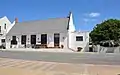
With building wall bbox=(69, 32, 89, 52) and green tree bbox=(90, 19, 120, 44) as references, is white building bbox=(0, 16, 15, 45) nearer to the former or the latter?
building wall bbox=(69, 32, 89, 52)

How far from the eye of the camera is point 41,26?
159 ft

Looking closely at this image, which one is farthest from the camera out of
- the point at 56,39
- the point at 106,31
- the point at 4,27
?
the point at 4,27

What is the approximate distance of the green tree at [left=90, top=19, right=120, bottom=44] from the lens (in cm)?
4109

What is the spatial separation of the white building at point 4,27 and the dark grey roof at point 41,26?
2.15m

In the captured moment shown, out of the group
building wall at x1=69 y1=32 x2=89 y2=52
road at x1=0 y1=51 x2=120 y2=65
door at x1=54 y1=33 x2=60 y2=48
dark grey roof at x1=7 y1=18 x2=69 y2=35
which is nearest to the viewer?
road at x1=0 y1=51 x2=120 y2=65

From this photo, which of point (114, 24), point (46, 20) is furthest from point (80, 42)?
point (46, 20)

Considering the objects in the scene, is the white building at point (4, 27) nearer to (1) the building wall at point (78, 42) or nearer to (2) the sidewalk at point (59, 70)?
(1) the building wall at point (78, 42)

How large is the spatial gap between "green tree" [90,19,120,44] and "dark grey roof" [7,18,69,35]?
6.26 m

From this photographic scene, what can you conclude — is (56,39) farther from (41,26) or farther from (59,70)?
(59,70)

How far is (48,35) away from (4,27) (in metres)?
15.9

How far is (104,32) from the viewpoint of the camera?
42.1m

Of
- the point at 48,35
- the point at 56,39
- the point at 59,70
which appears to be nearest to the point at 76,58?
the point at 59,70

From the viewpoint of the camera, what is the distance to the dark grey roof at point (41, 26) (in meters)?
45.5

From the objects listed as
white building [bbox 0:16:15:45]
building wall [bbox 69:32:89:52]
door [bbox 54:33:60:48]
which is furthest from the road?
white building [bbox 0:16:15:45]
